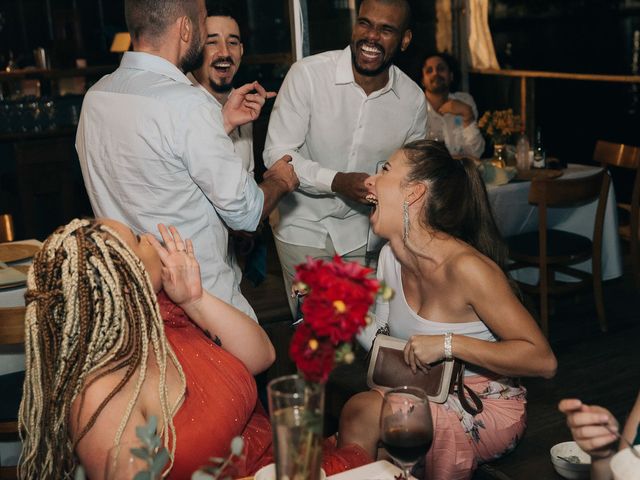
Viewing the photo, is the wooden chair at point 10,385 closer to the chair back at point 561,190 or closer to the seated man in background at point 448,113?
the chair back at point 561,190

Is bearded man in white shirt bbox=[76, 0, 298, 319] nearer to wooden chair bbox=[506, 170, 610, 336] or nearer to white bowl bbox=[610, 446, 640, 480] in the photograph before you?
white bowl bbox=[610, 446, 640, 480]

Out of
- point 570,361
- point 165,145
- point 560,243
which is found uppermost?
point 165,145

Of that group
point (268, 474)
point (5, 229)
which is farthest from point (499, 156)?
point (268, 474)

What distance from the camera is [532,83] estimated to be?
7125 millimetres

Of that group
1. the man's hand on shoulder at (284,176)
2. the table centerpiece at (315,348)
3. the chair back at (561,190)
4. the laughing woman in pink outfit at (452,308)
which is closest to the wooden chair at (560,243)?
the chair back at (561,190)

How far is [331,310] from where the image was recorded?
1.20 metres

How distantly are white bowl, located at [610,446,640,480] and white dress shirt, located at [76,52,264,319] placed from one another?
4.30 ft

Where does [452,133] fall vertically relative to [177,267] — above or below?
below

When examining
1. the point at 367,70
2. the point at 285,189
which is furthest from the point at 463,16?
the point at 285,189

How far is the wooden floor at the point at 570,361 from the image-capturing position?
2324 millimetres

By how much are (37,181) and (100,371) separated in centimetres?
493

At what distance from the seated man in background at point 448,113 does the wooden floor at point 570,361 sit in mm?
1074

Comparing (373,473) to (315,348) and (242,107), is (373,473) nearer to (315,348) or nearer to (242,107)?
(315,348)

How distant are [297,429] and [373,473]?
17.3 inches
